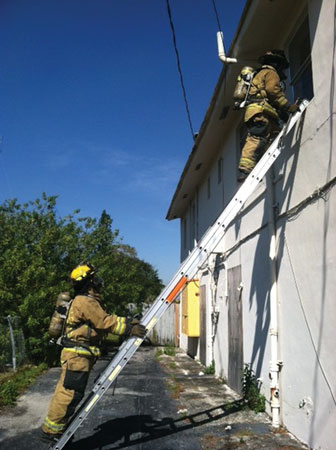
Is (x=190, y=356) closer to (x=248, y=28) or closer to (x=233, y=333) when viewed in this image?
(x=233, y=333)

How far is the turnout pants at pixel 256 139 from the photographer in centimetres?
510

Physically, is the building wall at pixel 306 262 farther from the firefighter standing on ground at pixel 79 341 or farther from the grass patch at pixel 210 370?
the grass patch at pixel 210 370

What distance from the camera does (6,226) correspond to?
460 inches

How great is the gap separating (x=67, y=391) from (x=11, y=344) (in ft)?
19.5

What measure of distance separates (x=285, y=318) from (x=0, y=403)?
4.65 meters

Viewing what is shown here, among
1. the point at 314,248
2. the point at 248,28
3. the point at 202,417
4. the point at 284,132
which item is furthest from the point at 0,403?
the point at 248,28

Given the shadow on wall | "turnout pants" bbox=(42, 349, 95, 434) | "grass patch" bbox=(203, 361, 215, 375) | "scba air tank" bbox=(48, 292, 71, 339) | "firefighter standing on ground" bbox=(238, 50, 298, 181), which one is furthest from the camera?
"grass patch" bbox=(203, 361, 215, 375)

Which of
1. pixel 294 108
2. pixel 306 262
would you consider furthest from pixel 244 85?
pixel 306 262

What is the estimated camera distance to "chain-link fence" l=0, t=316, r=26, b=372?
29.8 ft

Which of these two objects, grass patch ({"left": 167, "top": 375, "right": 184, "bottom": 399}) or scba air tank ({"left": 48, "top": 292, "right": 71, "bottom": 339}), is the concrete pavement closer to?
grass patch ({"left": 167, "top": 375, "right": 184, "bottom": 399})

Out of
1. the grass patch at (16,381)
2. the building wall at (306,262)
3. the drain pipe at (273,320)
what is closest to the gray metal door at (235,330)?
the building wall at (306,262)

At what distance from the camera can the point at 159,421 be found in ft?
18.1

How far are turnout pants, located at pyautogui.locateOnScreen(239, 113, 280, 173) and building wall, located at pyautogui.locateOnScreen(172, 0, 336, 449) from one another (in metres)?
0.33

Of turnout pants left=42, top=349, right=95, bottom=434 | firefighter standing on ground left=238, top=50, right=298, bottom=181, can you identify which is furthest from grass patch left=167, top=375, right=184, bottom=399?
firefighter standing on ground left=238, top=50, right=298, bottom=181
